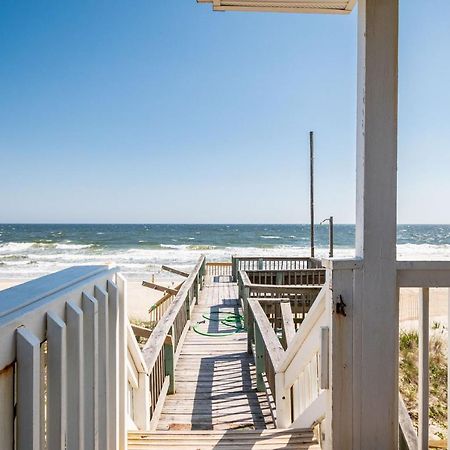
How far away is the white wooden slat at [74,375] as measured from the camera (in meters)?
0.92

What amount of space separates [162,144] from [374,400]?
4247cm

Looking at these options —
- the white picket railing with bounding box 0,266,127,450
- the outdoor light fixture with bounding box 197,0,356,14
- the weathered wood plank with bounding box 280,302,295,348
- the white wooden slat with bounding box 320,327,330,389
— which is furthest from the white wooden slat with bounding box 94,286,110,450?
the weathered wood plank with bounding box 280,302,295,348

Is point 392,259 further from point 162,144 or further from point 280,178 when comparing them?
point 280,178

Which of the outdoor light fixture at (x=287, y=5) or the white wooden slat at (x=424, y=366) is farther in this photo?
the outdoor light fixture at (x=287, y=5)

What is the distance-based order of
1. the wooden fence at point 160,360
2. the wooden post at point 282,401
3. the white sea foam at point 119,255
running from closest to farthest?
the wooden post at point 282,401 → the wooden fence at point 160,360 → the white sea foam at point 119,255

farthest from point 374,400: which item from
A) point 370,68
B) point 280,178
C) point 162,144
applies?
point 280,178

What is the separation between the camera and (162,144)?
41875mm

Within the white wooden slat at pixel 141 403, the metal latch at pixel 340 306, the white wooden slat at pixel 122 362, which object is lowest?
the white wooden slat at pixel 141 403

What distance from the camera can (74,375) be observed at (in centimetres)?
93

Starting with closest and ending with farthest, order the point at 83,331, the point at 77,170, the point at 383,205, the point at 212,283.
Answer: the point at 83,331 < the point at 383,205 < the point at 212,283 < the point at 77,170

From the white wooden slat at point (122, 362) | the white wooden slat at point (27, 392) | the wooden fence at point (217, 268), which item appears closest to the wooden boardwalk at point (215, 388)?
the white wooden slat at point (122, 362)

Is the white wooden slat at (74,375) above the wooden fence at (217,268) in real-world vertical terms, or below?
above

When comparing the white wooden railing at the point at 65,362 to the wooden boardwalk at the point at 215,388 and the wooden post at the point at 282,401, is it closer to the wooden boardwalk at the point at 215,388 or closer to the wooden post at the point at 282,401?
the wooden post at the point at 282,401

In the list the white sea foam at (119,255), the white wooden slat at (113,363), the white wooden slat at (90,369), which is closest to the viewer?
the white wooden slat at (90,369)
